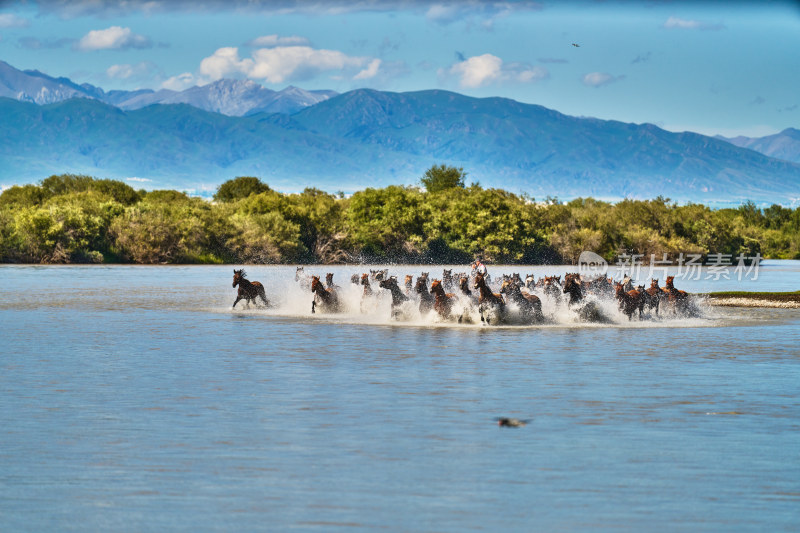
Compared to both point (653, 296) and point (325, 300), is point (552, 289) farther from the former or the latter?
point (325, 300)

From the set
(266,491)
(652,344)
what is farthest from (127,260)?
(266,491)

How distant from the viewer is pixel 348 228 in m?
99.6

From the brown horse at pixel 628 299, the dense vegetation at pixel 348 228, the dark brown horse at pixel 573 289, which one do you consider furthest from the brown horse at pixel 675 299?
the dense vegetation at pixel 348 228

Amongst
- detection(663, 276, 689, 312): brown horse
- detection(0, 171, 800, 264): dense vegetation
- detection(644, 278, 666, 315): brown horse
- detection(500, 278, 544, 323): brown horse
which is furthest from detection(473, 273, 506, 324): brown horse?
detection(0, 171, 800, 264): dense vegetation

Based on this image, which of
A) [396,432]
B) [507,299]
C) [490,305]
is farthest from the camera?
[507,299]

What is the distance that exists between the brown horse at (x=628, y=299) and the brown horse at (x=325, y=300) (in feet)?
28.0

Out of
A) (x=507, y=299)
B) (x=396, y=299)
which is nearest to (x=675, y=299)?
(x=507, y=299)

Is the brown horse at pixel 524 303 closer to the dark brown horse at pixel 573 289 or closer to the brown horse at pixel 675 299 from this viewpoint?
the dark brown horse at pixel 573 289

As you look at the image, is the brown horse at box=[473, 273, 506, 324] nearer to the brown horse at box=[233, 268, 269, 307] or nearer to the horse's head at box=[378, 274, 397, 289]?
the horse's head at box=[378, 274, 397, 289]

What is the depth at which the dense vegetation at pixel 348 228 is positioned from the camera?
3359 inches

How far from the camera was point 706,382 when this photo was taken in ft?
60.2

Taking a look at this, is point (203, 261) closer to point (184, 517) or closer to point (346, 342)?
point (346, 342)

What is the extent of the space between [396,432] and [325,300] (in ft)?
68.0

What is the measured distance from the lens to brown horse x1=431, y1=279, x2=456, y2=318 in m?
29.3
